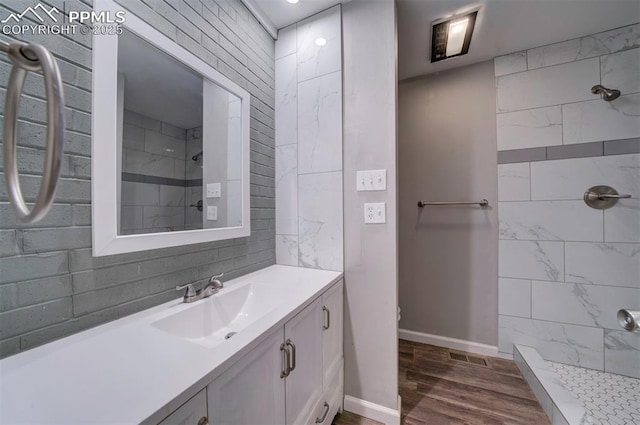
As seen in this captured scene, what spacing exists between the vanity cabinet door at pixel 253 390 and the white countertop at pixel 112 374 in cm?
5

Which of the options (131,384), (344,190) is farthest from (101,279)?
(344,190)

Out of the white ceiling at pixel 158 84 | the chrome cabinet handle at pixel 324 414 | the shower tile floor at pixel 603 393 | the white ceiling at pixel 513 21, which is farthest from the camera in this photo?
the white ceiling at pixel 513 21

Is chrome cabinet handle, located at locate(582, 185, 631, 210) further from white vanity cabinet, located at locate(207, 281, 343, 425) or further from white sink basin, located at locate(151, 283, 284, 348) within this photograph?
white sink basin, located at locate(151, 283, 284, 348)

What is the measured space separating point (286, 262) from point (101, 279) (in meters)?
0.99

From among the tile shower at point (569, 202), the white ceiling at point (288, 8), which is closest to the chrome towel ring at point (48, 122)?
the white ceiling at point (288, 8)

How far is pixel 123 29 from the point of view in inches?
33.6

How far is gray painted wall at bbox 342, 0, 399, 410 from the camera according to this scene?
4.43 feet

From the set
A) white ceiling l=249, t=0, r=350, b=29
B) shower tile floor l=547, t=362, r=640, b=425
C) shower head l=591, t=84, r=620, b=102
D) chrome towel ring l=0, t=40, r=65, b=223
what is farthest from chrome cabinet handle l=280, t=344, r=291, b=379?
shower head l=591, t=84, r=620, b=102

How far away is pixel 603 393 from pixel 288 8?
121 inches

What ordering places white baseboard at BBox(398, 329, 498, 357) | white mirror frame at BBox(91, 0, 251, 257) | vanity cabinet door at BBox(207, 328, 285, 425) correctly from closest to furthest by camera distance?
vanity cabinet door at BBox(207, 328, 285, 425) < white mirror frame at BBox(91, 0, 251, 257) < white baseboard at BBox(398, 329, 498, 357)

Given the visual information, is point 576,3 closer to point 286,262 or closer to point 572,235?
point 572,235

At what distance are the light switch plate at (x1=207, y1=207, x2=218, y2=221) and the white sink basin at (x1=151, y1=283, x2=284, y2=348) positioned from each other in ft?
1.19

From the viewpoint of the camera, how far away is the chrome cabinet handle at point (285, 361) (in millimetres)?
861

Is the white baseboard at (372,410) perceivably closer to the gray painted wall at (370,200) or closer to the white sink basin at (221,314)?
the gray painted wall at (370,200)
